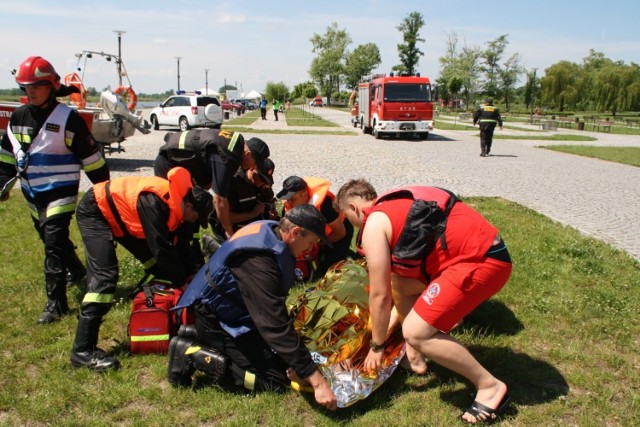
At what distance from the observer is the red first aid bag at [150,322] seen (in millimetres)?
3850

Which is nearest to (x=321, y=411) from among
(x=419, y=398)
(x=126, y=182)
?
(x=419, y=398)

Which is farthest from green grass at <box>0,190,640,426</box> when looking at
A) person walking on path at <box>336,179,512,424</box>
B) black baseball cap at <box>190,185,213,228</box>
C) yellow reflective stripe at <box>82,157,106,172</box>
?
yellow reflective stripe at <box>82,157,106,172</box>

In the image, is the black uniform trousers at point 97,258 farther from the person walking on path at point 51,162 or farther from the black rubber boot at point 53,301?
the black rubber boot at point 53,301

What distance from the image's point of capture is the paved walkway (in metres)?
9.07

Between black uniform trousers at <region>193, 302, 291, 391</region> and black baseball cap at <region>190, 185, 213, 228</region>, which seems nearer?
black uniform trousers at <region>193, 302, 291, 391</region>

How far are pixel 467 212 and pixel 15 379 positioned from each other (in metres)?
3.14

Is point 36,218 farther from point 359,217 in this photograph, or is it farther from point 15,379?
point 359,217

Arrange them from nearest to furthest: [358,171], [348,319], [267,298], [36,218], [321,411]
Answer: [267,298] → [321,411] → [348,319] → [36,218] → [358,171]

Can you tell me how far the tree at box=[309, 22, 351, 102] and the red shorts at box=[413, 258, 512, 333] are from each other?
80696mm

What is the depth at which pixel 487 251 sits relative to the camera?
307cm

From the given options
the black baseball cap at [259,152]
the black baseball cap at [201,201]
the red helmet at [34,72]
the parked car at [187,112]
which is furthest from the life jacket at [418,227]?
the parked car at [187,112]

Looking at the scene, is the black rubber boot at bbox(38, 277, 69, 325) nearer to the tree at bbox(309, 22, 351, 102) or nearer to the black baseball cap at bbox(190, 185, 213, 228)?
the black baseball cap at bbox(190, 185, 213, 228)

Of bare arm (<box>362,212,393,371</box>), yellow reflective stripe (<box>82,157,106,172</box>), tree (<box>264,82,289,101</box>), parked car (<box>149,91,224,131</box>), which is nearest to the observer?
bare arm (<box>362,212,393,371</box>)

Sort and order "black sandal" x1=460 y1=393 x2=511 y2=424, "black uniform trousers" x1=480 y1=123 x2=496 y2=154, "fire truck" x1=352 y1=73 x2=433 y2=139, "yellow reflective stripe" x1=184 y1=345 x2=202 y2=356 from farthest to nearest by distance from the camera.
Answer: "fire truck" x1=352 y1=73 x2=433 y2=139 < "black uniform trousers" x1=480 y1=123 x2=496 y2=154 < "yellow reflective stripe" x1=184 y1=345 x2=202 y2=356 < "black sandal" x1=460 y1=393 x2=511 y2=424
